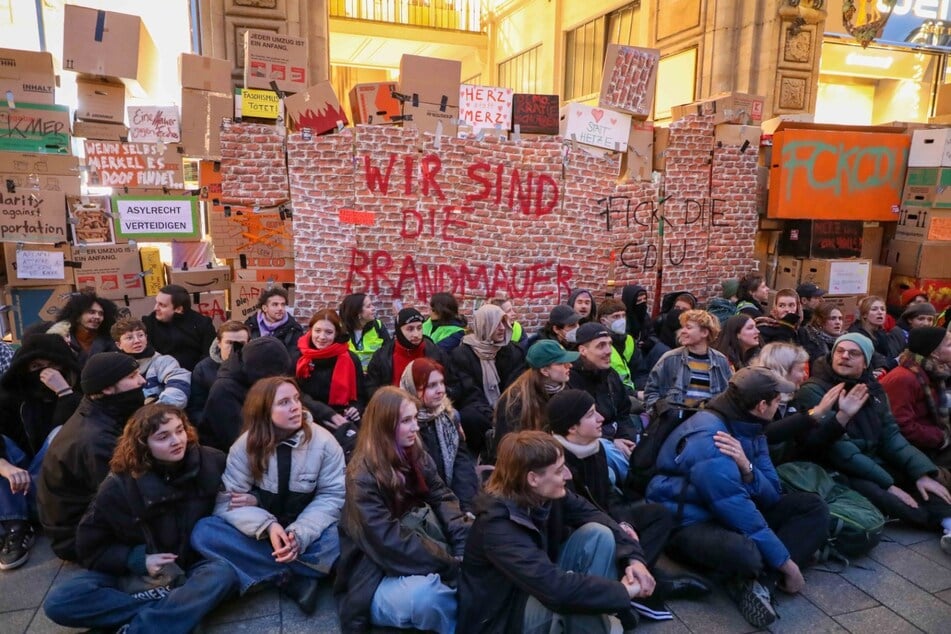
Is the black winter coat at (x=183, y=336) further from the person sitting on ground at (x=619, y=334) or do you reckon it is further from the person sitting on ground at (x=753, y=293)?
the person sitting on ground at (x=753, y=293)

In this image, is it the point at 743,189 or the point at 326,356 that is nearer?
the point at 326,356

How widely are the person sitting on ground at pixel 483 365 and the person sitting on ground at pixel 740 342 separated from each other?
6.01 feet

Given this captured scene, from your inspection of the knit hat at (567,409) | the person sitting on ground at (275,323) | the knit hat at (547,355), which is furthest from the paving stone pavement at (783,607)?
the person sitting on ground at (275,323)

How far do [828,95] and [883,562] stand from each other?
405 inches

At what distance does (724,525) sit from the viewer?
362 centimetres

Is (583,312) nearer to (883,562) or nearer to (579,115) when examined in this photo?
(579,115)

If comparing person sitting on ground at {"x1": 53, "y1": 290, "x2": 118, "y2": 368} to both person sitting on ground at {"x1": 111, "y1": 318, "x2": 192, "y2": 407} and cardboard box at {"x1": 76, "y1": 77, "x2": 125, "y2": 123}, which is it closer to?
person sitting on ground at {"x1": 111, "y1": 318, "x2": 192, "y2": 407}

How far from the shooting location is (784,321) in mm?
6301

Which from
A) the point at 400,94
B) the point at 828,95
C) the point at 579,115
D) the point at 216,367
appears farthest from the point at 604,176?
the point at 828,95

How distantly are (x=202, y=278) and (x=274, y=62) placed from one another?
2296mm

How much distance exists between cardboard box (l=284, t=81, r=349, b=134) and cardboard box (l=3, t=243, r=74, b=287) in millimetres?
2520

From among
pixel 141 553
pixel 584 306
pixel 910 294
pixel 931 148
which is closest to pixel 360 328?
pixel 584 306

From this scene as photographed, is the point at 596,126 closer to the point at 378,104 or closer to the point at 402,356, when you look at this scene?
the point at 378,104

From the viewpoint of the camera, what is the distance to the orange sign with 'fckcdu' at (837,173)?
8.03 meters
